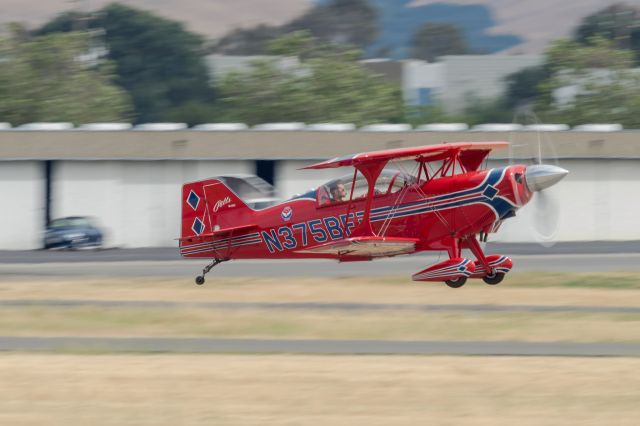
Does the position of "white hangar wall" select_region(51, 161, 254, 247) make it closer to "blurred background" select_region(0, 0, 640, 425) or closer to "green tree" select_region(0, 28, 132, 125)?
"blurred background" select_region(0, 0, 640, 425)

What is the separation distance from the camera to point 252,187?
35.8 m

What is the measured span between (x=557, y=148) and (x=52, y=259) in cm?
1819

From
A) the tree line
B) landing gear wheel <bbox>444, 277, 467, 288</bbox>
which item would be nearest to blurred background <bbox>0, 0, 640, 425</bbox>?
the tree line

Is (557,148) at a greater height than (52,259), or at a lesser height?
greater

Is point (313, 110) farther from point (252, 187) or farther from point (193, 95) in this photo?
point (193, 95)

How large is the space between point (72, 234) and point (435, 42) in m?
150

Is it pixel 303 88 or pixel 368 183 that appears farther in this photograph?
pixel 303 88

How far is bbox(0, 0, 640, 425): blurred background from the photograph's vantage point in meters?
12.9

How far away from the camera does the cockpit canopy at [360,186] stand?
72.9 ft

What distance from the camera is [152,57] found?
108688 millimetres

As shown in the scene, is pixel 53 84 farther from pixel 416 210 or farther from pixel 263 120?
pixel 416 210

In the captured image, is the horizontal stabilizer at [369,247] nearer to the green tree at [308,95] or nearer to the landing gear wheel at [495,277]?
the landing gear wheel at [495,277]

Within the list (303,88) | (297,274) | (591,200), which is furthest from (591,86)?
(297,274)

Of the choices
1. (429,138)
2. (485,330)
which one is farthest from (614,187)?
(485,330)
